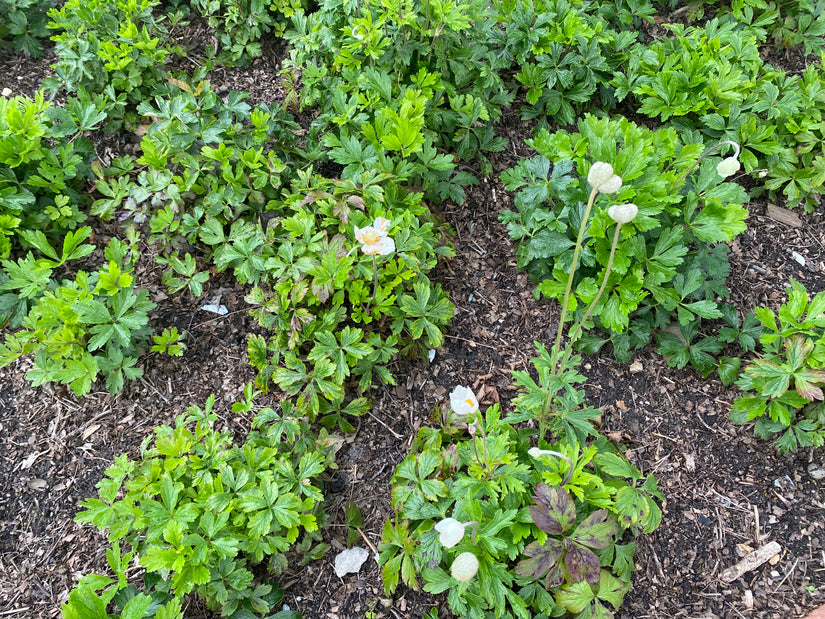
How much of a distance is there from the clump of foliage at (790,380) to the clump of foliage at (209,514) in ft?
6.08

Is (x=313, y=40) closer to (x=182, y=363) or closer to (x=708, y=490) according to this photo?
(x=182, y=363)

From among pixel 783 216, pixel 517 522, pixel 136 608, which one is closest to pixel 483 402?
pixel 517 522

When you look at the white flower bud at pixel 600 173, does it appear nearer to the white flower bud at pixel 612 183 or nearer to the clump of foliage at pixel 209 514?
the white flower bud at pixel 612 183

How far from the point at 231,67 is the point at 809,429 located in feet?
12.0

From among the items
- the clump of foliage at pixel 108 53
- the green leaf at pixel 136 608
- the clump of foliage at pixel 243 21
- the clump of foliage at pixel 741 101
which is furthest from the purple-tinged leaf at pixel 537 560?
the clump of foliage at pixel 243 21

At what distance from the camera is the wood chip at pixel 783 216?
9.93 feet

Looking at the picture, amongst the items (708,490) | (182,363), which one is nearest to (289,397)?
(182,363)

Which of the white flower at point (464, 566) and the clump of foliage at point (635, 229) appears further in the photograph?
the clump of foliage at point (635, 229)

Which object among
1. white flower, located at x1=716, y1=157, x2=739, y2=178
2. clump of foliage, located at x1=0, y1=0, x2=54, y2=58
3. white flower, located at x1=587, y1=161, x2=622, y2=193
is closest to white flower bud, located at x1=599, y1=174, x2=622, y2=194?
white flower, located at x1=587, y1=161, x2=622, y2=193

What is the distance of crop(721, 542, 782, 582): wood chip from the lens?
2.18m

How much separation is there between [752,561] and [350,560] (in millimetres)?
1599

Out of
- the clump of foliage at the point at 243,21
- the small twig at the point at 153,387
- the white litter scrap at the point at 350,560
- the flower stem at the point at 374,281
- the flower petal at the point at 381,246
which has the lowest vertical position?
the white litter scrap at the point at 350,560

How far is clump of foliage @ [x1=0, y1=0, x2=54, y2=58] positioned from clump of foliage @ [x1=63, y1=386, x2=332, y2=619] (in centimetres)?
267

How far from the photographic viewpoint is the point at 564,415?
213 cm
